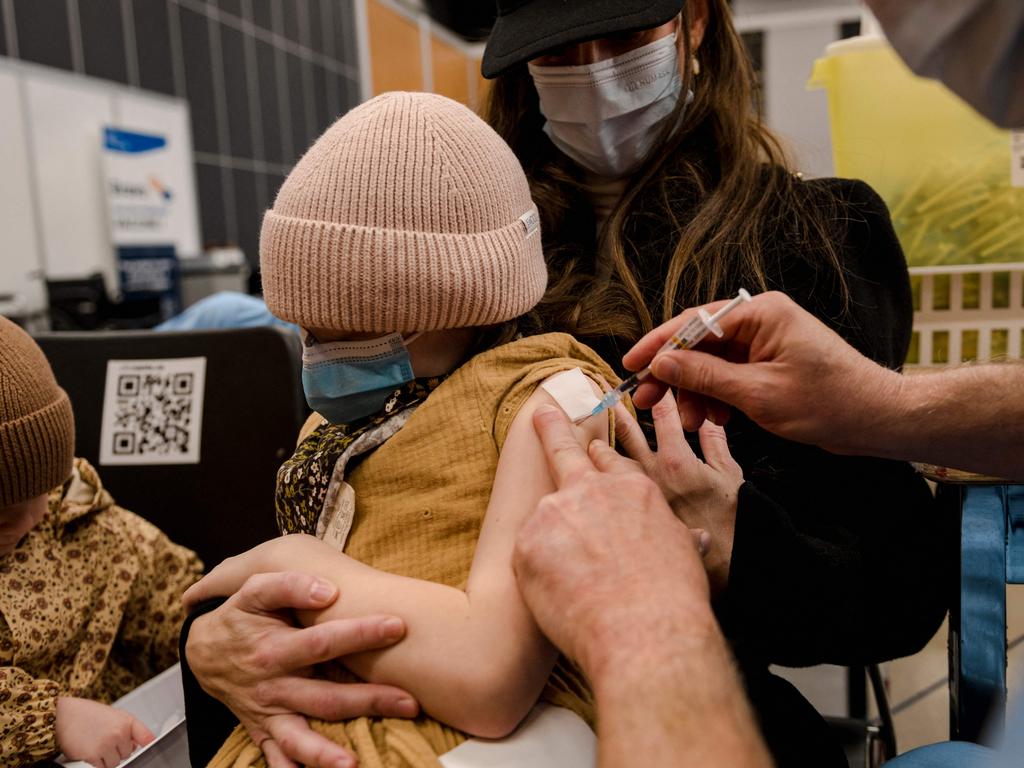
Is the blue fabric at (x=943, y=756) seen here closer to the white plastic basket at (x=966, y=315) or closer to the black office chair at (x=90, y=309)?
the white plastic basket at (x=966, y=315)

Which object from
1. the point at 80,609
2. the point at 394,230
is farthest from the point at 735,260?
the point at 80,609

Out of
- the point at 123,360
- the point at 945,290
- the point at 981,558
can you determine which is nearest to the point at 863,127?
the point at 945,290

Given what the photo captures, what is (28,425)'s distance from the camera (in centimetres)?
142

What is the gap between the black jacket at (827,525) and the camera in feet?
3.60

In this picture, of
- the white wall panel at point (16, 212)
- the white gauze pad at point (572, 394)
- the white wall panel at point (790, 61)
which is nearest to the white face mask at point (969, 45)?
the white gauze pad at point (572, 394)

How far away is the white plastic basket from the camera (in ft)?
5.49

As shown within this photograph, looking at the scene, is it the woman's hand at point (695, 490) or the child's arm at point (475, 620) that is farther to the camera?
the woman's hand at point (695, 490)

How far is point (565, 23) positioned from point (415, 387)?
23.3 inches

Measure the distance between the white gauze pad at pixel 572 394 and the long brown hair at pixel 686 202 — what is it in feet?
0.97

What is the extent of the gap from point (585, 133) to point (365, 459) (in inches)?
27.3

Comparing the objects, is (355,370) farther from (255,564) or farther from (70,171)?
(70,171)

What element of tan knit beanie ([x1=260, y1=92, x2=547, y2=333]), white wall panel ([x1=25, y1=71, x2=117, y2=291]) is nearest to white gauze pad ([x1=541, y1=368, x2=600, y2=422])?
tan knit beanie ([x1=260, y1=92, x2=547, y2=333])

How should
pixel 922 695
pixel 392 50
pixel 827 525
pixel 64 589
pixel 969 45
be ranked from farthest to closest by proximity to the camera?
pixel 392 50, pixel 922 695, pixel 64 589, pixel 827 525, pixel 969 45

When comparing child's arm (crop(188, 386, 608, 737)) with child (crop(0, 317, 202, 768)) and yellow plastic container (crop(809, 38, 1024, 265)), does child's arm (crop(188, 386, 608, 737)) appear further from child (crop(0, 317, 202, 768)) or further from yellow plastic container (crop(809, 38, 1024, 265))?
yellow plastic container (crop(809, 38, 1024, 265))
